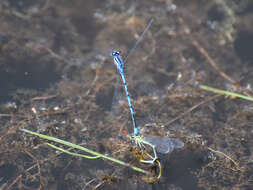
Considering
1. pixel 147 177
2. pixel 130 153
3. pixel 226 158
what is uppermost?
pixel 226 158

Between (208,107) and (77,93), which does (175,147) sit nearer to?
(208,107)

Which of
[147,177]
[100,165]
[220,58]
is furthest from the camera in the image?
[220,58]

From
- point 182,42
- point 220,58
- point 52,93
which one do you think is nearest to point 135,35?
point 182,42

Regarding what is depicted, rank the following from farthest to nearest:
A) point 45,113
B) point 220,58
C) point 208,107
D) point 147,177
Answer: point 220,58, point 208,107, point 45,113, point 147,177
